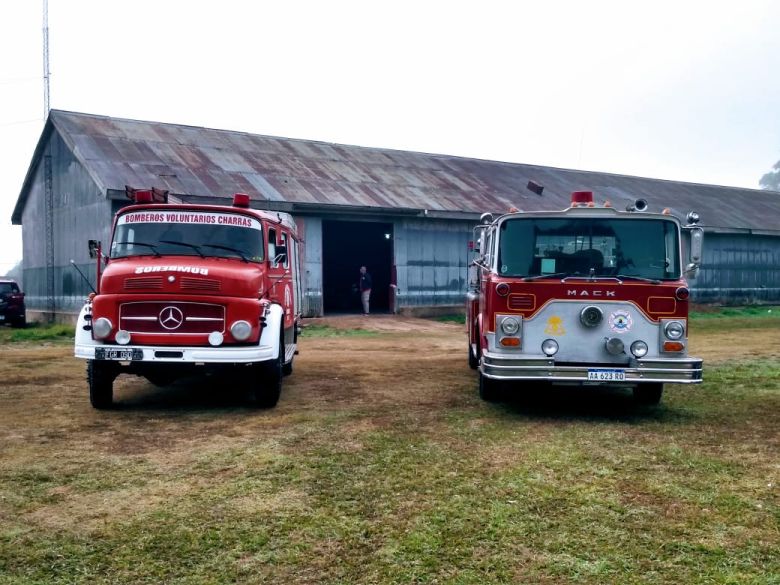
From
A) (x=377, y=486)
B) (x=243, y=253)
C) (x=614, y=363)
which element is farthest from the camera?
(x=243, y=253)

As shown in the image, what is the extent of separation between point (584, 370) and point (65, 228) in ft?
71.5

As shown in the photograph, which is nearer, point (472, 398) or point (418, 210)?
point (472, 398)

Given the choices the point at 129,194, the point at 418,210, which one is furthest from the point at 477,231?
the point at 418,210

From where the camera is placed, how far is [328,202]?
23.3 meters

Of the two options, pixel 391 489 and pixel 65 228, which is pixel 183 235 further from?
pixel 65 228

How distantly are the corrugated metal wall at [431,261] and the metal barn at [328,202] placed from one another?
0.04 m

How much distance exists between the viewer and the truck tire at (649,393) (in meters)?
9.24

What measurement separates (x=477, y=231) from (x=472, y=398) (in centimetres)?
248

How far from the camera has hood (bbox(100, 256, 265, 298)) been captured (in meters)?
8.53

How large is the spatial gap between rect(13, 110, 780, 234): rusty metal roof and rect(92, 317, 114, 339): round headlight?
12.8 m

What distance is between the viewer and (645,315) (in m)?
8.23

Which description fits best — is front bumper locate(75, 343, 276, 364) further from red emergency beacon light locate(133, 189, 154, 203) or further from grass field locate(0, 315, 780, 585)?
red emergency beacon light locate(133, 189, 154, 203)

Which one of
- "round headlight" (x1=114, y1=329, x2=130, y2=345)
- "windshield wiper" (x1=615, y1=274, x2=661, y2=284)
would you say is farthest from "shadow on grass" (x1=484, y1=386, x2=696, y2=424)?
"round headlight" (x1=114, y1=329, x2=130, y2=345)

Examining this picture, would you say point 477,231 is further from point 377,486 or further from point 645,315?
point 377,486
